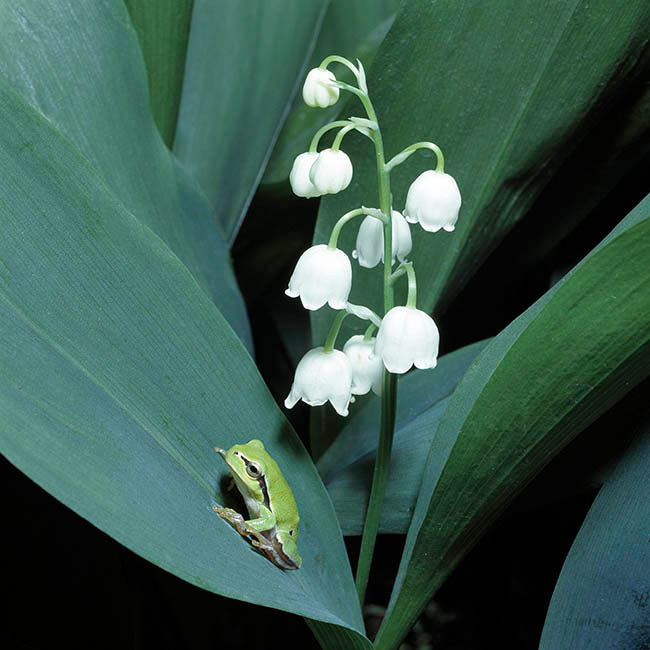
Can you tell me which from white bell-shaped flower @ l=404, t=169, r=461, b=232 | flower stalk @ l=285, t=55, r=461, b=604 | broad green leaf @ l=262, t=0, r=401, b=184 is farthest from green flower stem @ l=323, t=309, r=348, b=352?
broad green leaf @ l=262, t=0, r=401, b=184

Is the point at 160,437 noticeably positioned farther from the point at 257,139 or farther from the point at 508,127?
the point at 257,139

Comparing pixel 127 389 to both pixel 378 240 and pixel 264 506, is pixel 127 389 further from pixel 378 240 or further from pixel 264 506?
pixel 378 240

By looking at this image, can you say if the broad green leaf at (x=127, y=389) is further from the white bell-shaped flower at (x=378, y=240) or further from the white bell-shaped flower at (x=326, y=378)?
the white bell-shaped flower at (x=378, y=240)

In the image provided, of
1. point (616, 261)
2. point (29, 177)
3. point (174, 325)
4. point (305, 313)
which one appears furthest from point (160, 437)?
point (305, 313)

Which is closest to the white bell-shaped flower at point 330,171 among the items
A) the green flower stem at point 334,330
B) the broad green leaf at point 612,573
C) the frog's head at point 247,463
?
the green flower stem at point 334,330

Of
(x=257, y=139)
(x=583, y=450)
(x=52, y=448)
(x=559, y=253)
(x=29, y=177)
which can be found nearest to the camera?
(x=52, y=448)

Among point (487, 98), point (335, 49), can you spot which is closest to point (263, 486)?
point (487, 98)

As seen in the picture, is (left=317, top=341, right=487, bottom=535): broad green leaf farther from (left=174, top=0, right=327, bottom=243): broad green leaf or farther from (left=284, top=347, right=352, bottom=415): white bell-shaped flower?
(left=174, top=0, right=327, bottom=243): broad green leaf
